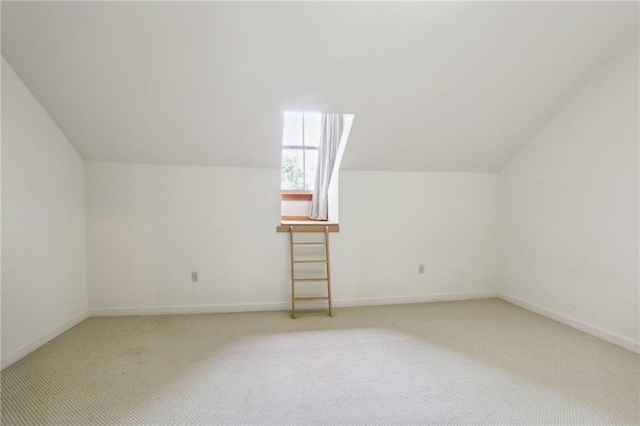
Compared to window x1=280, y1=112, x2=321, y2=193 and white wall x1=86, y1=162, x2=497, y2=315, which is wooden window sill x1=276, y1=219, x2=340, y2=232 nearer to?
white wall x1=86, y1=162, x2=497, y2=315

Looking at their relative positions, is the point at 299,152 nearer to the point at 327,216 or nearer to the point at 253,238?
the point at 327,216

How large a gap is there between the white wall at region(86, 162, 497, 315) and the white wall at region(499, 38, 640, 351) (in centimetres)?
51

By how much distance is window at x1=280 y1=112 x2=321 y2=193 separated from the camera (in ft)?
14.4

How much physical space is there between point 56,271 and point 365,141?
2.96 meters

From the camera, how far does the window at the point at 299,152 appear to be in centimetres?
438

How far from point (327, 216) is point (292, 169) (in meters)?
1.06

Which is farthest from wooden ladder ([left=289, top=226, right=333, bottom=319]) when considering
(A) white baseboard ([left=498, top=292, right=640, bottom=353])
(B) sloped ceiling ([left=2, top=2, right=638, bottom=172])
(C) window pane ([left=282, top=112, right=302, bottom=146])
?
(A) white baseboard ([left=498, top=292, right=640, bottom=353])

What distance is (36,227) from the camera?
2.22 m

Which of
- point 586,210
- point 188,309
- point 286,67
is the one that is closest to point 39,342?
point 188,309

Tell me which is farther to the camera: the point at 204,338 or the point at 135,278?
the point at 135,278

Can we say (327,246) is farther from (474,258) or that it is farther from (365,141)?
(474,258)

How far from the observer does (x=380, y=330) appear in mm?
2576

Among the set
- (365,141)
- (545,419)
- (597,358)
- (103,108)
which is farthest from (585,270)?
(103,108)

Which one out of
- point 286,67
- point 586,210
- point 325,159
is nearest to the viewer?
point 286,67
